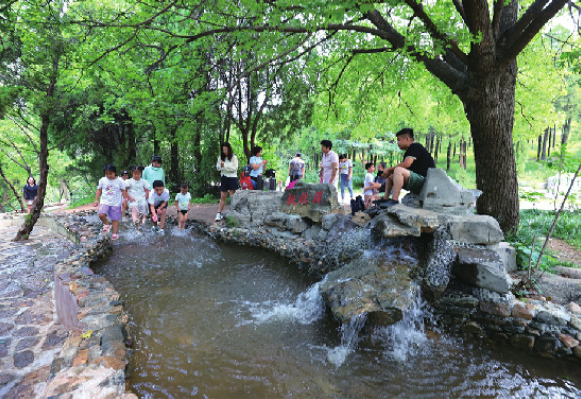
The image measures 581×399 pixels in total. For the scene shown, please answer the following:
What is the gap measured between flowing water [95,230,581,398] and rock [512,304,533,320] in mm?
392

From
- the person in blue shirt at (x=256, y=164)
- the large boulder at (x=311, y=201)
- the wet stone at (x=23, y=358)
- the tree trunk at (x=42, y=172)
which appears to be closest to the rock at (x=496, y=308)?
the large boulder at (x=311, y=201)

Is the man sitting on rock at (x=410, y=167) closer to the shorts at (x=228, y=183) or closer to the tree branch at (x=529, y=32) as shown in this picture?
the tree branch at (x=529, y=32)

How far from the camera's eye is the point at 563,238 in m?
5.88

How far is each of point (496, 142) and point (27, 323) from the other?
7443 mm

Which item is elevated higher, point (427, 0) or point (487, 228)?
point (427, 0)

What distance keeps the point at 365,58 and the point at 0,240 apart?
986cm

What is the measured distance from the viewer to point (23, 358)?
285 centimetres

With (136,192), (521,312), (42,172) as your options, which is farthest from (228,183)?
(521,312)

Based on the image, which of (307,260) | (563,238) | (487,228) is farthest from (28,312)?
(563,238)

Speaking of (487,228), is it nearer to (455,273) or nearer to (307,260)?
(455,273)

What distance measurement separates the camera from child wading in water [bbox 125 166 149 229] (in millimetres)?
7184

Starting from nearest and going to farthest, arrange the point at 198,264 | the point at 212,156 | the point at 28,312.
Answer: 1. the point at 28,312
2. the point at 198,264
3. the point at 212,156

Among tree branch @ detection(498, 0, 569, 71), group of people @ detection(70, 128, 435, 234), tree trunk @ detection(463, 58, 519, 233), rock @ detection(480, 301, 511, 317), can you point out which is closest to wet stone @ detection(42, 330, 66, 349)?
group of people @ detection(70, 128, 435, 234)

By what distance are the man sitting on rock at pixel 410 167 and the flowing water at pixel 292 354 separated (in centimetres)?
186
